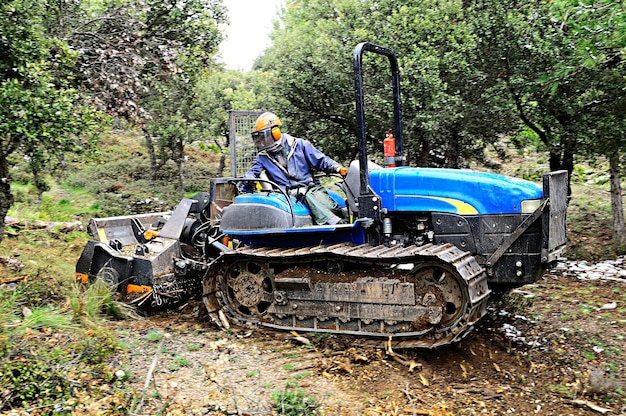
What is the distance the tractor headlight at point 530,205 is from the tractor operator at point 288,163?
203 centimetres

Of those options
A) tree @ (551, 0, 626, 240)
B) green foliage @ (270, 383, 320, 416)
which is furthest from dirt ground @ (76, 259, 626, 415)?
tree @ (551, 0, 626, 240)

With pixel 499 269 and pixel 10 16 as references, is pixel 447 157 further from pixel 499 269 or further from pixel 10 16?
pixel 10 16

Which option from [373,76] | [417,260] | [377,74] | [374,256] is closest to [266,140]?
[374,256]

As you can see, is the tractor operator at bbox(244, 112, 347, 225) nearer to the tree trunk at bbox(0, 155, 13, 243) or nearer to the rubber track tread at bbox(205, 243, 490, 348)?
the rubber track tread at bbox(205, 243, 490, 348)

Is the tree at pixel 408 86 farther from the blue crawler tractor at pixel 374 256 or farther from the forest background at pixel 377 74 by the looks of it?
the blue crawler tractor at pixel 374 256

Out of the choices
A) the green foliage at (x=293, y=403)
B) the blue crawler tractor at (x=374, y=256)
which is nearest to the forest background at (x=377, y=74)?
the blue crawler tractor at (x=374, y=256)

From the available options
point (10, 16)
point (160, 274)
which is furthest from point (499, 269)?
point (10, 16)

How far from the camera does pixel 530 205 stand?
5152 millimetres

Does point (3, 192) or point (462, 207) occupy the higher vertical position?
point (3, 192)

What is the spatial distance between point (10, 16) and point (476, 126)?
757 cm

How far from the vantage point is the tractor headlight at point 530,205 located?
202 inches

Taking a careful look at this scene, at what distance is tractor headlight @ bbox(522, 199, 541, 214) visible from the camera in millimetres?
5129

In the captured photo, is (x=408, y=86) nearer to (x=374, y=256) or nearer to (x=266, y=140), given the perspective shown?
(x=266, y=140)

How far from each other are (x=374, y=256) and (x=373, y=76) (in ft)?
20.4
